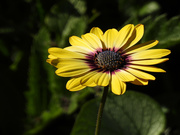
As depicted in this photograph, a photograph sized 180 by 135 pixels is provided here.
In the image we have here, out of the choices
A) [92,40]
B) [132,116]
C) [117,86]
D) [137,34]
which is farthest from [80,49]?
[132,116]

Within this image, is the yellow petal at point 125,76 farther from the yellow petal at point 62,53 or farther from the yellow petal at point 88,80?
the yellow petal at point 62,53

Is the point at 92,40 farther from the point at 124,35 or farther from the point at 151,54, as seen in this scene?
the point at 151,54

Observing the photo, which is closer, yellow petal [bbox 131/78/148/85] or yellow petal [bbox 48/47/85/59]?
yellow petal [bbox 131/78/148/85]

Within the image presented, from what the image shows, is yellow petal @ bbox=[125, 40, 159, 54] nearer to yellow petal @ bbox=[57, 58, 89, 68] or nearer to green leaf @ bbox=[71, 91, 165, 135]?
yellow petal @ bbox=[57, 58, 89, 68]

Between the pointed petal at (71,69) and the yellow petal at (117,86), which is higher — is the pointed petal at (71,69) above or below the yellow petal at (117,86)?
above

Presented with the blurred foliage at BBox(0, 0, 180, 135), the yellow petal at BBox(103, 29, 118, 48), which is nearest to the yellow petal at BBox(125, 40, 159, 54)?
the yellow petal at BBox(103, 29, 118, 48)

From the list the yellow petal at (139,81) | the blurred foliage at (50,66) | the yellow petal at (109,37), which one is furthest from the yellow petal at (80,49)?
the blurred foliage at (50,66)
